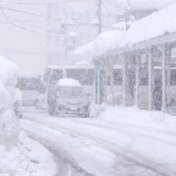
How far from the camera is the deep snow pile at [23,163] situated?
840 cm

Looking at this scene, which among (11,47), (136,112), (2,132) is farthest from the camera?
(11,47)

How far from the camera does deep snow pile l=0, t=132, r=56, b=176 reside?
331 inches

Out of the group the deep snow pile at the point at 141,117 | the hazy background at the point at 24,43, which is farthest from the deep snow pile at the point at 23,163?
the hazy background at the point at 24,43

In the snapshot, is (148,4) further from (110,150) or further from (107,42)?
(110,150)

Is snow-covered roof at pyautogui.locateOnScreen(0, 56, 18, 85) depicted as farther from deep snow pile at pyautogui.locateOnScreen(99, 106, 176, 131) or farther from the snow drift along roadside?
deep snow pile at pyautogui.locateOnScreen(99, 106, 176, 131)

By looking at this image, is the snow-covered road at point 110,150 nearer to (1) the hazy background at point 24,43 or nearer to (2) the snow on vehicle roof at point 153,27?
(2) the snow on vehicle roof at point 153,27

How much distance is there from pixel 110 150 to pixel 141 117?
10.3 meters

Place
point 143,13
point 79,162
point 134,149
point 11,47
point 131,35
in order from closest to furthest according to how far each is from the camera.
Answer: point 79,162 < point 134,149 < point 131,35 < point 143,13 < point 11,47

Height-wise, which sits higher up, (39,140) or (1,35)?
(1,35)

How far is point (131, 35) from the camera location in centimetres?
2498

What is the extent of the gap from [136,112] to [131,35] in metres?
3.99

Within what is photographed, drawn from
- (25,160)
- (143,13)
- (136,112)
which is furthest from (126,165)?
(143,13)

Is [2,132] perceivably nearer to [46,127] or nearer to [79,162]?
[79,162]

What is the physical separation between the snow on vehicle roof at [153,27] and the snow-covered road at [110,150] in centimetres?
525
